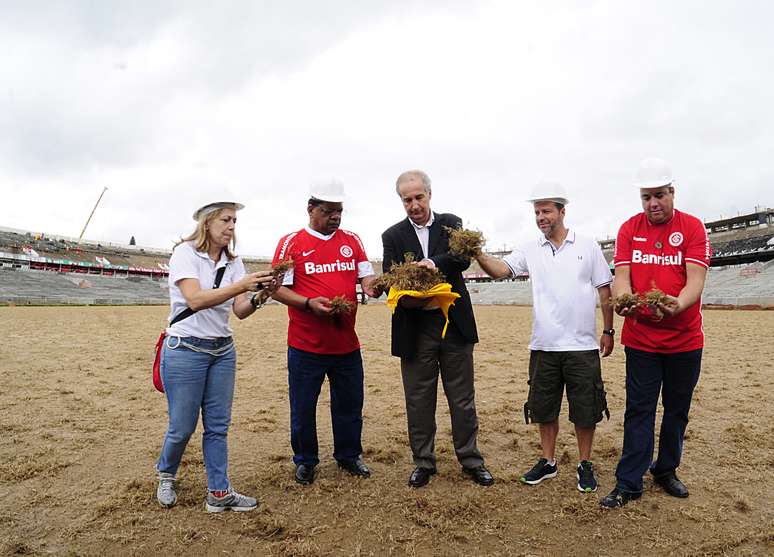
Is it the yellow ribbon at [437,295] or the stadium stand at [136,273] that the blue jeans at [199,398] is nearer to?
the yellow ribbon at [437,295]

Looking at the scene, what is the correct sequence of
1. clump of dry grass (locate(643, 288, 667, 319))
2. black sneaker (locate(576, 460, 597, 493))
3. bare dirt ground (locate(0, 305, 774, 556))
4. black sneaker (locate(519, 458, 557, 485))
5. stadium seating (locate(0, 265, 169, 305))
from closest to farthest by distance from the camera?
bare dirt ground (locate(0, 305, 774, 556)) < clump of dry grass (locate(643, 288, 667, 319)) < black sneaker (locate(576, 460, 597, 493)) < black sneaker (locate(519, 458, 557, 485)) < stadium seating (locate(0, 265, 169, 305))

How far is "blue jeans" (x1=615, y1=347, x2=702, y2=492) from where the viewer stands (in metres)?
3.66

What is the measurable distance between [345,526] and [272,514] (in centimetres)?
55

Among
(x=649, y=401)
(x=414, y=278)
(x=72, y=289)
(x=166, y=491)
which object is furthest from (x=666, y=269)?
(x=72, y=289)

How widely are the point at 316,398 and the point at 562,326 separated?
2.10 metres

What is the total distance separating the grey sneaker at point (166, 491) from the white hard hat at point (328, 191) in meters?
2.38

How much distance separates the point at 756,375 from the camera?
817 cm

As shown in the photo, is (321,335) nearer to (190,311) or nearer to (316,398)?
(316,398)

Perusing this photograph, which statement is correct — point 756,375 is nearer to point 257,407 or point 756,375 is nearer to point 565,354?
point 565,354

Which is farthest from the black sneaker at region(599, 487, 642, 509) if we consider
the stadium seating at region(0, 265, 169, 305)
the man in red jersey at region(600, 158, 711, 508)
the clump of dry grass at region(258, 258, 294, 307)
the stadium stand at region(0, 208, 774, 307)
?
the stadium seating at region(0, 265, 169, 305)

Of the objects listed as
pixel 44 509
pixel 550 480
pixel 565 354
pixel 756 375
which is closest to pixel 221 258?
pixel 44 509

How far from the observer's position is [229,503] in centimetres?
352

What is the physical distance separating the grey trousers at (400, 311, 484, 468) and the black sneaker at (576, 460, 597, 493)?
756 mm

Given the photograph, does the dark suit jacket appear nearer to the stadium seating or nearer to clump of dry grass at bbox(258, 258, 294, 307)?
clump of dry grass at bbox(258, 258, 294, 307)
